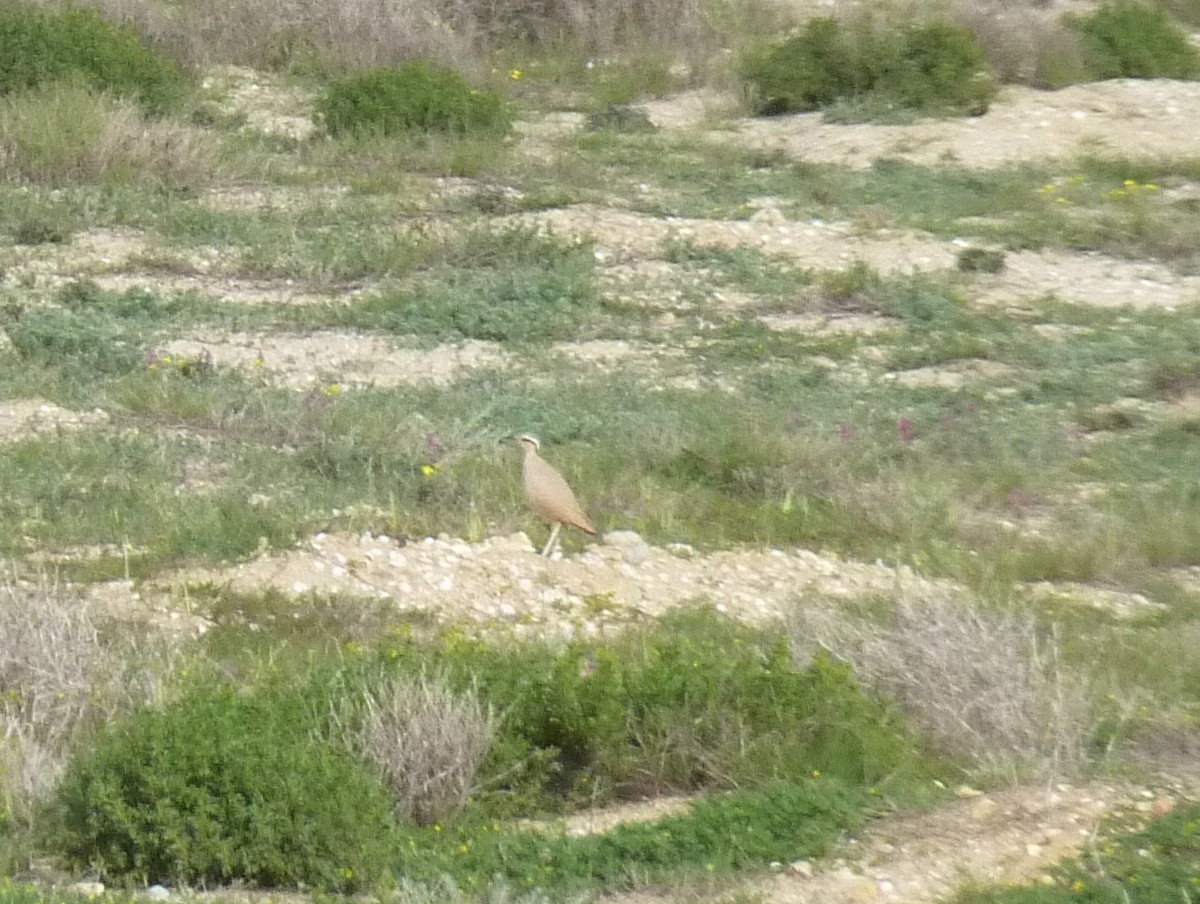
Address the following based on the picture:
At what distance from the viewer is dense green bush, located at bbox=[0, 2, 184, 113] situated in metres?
14.1

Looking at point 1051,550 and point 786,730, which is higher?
point 786,730

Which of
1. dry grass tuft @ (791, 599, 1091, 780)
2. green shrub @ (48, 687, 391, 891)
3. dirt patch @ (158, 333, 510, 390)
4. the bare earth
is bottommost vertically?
dirt patch @ (158, 333, 510, 390)

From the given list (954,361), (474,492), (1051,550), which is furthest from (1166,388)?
(474,492)

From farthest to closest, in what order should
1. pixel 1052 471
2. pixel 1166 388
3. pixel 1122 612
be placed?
1. pixel 1166 388
2. pixel 1052 471
3. pixel 1122 612

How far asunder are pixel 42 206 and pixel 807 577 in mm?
6843

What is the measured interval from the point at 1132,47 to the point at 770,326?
7521 mm

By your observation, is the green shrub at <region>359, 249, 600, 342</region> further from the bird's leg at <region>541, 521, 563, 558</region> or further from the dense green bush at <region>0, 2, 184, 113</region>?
the dense green bush at <region>0, 2, 184, 113</region>

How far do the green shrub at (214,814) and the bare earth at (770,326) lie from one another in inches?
27.9

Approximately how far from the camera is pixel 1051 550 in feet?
25.2

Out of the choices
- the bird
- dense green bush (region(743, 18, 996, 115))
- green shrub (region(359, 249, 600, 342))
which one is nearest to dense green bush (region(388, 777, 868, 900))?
the bird

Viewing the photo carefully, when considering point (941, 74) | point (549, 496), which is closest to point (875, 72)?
point (941, 74)

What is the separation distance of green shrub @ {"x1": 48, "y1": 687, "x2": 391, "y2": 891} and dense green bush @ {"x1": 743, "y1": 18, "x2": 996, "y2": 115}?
12081mm

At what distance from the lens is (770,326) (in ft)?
36.1

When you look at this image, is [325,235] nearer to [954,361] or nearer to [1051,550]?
[954,361]
